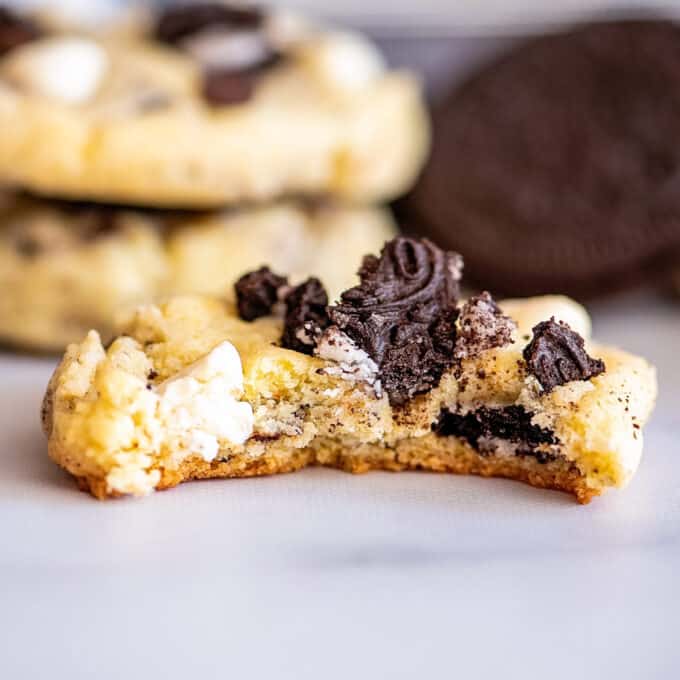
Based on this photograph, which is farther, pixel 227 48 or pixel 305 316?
pixel 227 48

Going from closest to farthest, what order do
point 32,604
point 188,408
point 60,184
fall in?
point 32,604 < point 188,408 < point 60,184

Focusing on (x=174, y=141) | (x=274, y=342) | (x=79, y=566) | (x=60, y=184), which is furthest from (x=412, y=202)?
(x=79, y=566)

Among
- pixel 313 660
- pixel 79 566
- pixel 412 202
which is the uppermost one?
pixel 313 660

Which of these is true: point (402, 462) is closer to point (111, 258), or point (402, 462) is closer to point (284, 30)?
point (111, 258)

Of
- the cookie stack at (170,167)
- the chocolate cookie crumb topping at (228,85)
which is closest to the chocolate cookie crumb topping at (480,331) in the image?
the cookie stack at (170,167)

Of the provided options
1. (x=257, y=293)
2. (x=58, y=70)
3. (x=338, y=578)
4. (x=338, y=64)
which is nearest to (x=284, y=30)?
(x=338, y=64)

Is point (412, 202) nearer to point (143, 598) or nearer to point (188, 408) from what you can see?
point (188, 408)
